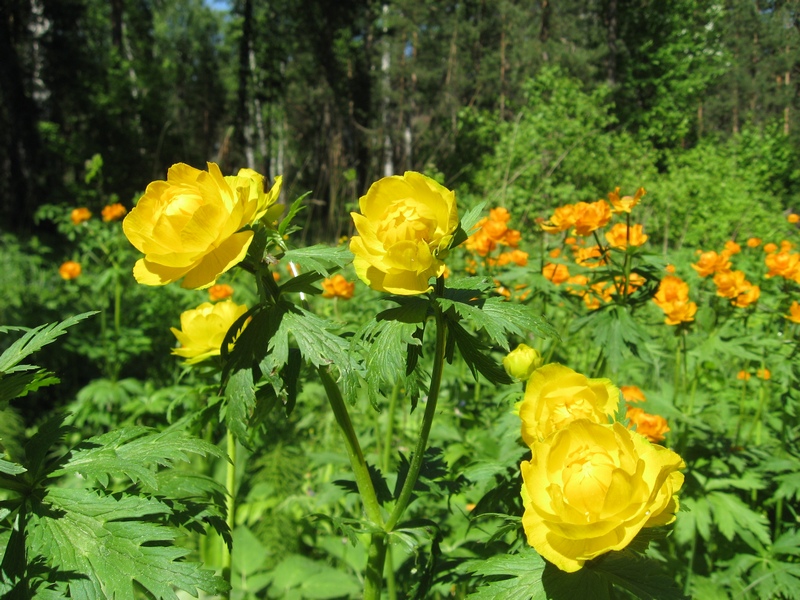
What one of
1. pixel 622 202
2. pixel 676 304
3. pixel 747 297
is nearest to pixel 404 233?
pixel 622 202

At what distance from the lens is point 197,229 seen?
0.55 m

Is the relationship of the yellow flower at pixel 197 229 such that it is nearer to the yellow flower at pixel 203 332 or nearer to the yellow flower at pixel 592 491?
the yellow flower at pixel 203 332

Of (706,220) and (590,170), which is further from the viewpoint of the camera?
(590,170)

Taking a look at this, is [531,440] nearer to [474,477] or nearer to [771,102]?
[474,477]

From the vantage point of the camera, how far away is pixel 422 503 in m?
1.54

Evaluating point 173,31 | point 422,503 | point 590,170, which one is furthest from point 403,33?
point 173,31

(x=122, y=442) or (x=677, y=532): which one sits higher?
(x=122, y=442)

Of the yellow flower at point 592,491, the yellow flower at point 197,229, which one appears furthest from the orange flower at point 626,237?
the yellow flower at point 197,229

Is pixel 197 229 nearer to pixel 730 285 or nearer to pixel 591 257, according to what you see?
pixel 591 257

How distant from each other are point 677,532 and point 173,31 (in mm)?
25101

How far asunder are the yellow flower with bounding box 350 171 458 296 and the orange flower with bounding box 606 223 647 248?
3.00ft

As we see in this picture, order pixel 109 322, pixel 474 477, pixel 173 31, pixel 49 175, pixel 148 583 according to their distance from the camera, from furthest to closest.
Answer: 1. pixel 173 31
2. pixel 49 175
3. pixel 109 322
4. pixel 474 477
5. pixel 148 583

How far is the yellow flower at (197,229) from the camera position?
55 cm

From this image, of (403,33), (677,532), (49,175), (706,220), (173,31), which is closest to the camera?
(677,532)
